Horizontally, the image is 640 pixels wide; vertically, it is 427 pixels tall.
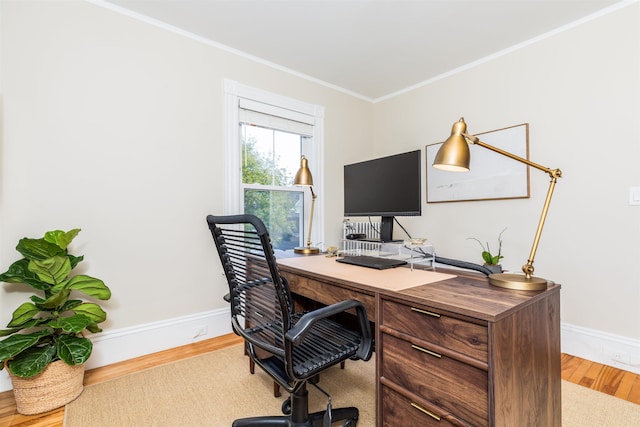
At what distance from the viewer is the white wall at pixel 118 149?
1831 millimetres

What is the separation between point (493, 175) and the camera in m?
2.66

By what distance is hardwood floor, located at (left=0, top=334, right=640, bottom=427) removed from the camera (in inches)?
61.2

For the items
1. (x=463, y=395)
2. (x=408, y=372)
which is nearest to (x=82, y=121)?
(x=408, y=372)

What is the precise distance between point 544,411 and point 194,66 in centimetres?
298

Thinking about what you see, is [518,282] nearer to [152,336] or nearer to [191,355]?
[191,355]

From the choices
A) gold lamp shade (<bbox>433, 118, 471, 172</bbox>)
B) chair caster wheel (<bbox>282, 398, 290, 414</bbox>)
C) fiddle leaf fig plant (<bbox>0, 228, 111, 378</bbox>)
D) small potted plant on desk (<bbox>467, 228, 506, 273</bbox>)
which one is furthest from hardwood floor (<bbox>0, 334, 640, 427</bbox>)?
gold lamp shade (<bbox>433, 118, 471, 172</bbox>)

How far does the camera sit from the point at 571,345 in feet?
7.43

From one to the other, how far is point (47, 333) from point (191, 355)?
875 millimetres

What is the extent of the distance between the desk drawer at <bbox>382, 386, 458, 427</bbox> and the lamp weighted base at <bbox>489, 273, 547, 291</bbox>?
540 mm

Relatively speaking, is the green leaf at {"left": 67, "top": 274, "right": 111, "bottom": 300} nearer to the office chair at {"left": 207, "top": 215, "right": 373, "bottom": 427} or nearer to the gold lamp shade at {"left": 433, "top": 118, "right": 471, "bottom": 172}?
the office chair at {"left": 207, "top": 215, "right": 373, "bottom": 427}

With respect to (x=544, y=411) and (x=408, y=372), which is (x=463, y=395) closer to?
(x=408, y=372)

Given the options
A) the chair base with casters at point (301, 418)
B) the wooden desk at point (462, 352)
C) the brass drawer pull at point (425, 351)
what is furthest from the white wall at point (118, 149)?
the brass drawer pull at point (425, 351)

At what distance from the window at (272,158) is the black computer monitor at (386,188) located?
3.35ft

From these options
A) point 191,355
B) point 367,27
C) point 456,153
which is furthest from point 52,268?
point 367,27
